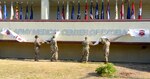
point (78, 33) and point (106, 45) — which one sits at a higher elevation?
point (78, 33)

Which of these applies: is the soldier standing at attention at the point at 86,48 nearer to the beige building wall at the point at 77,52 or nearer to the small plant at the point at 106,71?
the beige building wall at the point at 77,52

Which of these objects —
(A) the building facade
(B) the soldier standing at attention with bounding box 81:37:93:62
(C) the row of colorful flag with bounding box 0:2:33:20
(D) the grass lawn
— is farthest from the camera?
(C) the row of colorful flag with bounding box 0:2:33:20

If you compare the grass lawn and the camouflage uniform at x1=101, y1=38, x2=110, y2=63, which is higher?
the camouflage uniform at x1=101, y1=38, x2=110, y2=63

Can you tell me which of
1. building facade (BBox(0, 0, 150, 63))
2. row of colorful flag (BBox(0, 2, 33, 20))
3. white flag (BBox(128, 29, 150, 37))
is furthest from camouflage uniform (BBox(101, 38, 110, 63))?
row of colorful flag (BBox(0, 2, 33, 20))

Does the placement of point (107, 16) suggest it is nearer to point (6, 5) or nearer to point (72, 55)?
point (72, 55)

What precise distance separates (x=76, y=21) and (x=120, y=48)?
11.6 ft

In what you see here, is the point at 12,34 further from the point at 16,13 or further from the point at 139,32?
the point at 139,32

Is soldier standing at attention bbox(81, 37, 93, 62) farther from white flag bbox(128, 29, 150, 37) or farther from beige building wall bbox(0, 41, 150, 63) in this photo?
white flag bbox(128, 29, 150, 37)

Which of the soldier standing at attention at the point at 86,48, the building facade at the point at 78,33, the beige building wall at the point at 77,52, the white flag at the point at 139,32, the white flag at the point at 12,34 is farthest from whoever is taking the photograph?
the white flag at the point at 12,34

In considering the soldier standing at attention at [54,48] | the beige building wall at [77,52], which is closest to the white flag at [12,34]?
the beige building wall at [77,52]

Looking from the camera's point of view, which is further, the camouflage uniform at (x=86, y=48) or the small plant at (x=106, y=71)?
the camouflage uniform at (x=86, y=48)

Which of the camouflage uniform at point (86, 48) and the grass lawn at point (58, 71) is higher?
the camouflage uniform at point (86, 48)

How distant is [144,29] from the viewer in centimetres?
2611

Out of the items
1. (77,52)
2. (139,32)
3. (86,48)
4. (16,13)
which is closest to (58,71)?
(86,48)
